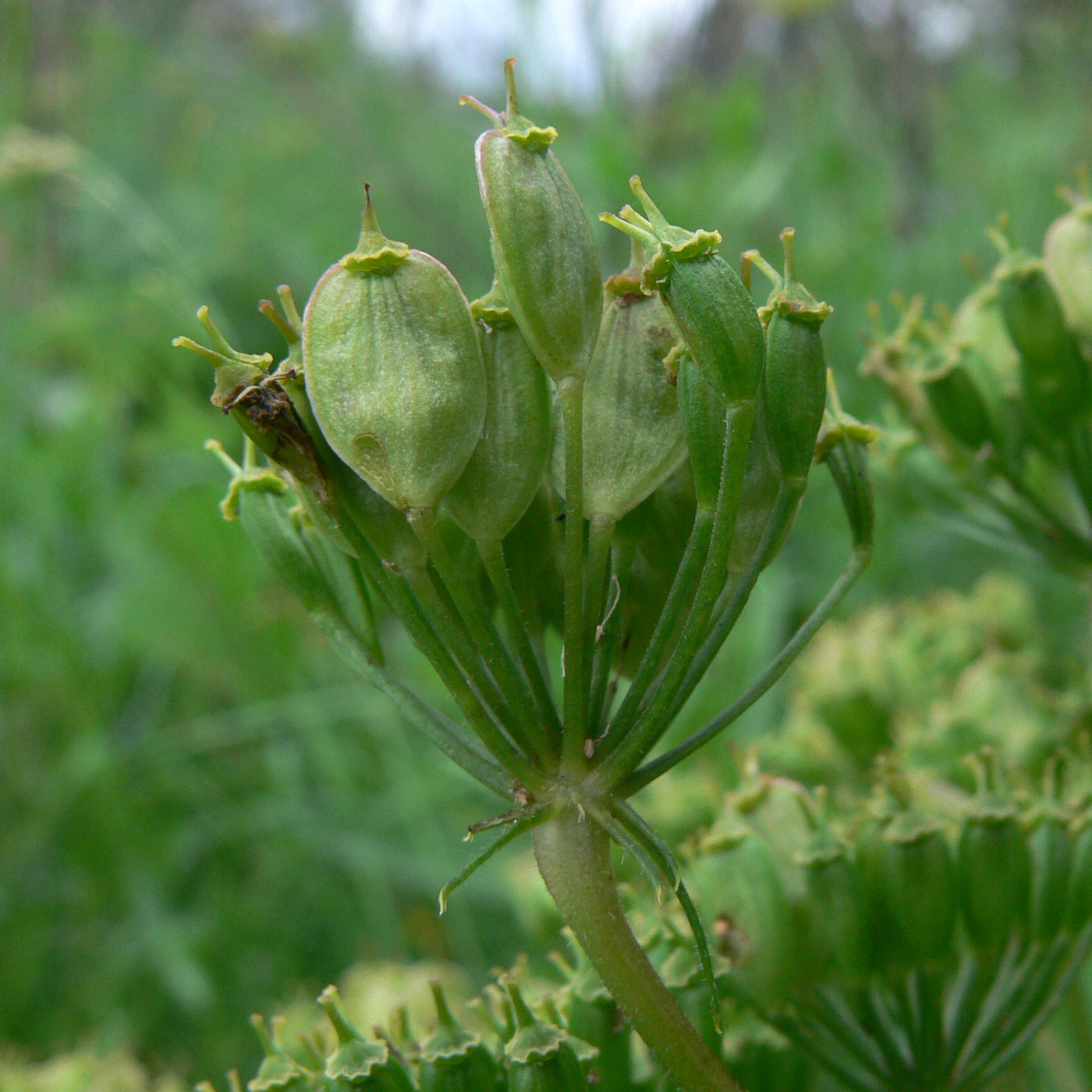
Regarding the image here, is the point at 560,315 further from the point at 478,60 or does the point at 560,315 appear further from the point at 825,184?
the point at 825,184

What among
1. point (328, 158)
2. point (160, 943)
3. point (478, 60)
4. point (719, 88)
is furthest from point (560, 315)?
point (719, 88)

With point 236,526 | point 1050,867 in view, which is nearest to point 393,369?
point 1050,867

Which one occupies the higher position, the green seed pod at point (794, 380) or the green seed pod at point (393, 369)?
the green seed pod at point (393, 369)

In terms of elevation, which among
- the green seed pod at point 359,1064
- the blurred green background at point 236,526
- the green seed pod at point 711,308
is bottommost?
the green seed pod at point 359,1064

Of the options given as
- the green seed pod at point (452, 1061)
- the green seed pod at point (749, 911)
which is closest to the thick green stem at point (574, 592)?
the green seed pod at point (452, 1061)

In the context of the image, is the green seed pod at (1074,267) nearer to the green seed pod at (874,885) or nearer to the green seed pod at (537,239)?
the green seed pod at (874,885)

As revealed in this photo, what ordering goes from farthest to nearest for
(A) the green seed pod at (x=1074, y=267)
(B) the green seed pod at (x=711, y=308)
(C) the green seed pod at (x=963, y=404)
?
(C) the green seed pod at (x=963, y=404) → (A) the green seed pod at (x=1074, y=267) → (B) the green seed pod at (x=711, y=308)
